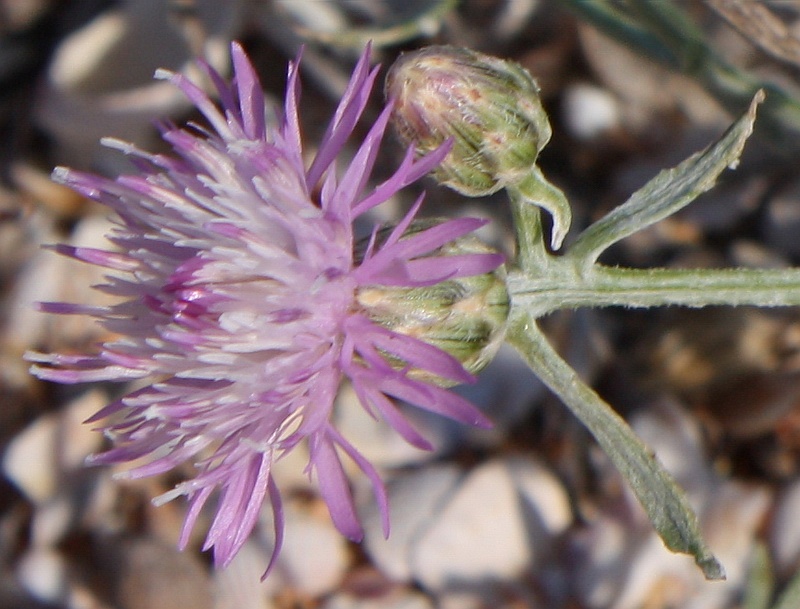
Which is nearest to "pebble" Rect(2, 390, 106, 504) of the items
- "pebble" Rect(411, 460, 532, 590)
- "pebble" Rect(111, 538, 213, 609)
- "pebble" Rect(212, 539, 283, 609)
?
"pebble" Rect(111, 538, 213, 609)

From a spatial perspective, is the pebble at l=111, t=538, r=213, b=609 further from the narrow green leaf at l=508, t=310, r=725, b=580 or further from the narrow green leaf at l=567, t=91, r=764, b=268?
the narrow green leaf at l=567, t=91, r=764, b=268

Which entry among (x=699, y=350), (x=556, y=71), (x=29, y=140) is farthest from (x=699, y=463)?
(x=29, y=140)

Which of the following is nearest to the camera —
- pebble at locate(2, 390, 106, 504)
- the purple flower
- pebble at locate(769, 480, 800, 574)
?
the purple flower

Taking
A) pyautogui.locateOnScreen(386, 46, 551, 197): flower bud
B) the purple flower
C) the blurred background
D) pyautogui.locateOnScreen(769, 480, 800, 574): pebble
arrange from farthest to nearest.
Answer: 1. the blurred background
2. pyautogui.locateOnScreen(769, 480, 800, 574): pebble
3. pyautogui.locateOnScreen(386, 46, 551, 197): flower bud
4. the purple flower

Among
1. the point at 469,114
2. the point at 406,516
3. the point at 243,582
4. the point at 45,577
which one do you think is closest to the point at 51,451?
the point at 45,577

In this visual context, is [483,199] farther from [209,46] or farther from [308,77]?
[209,46]
